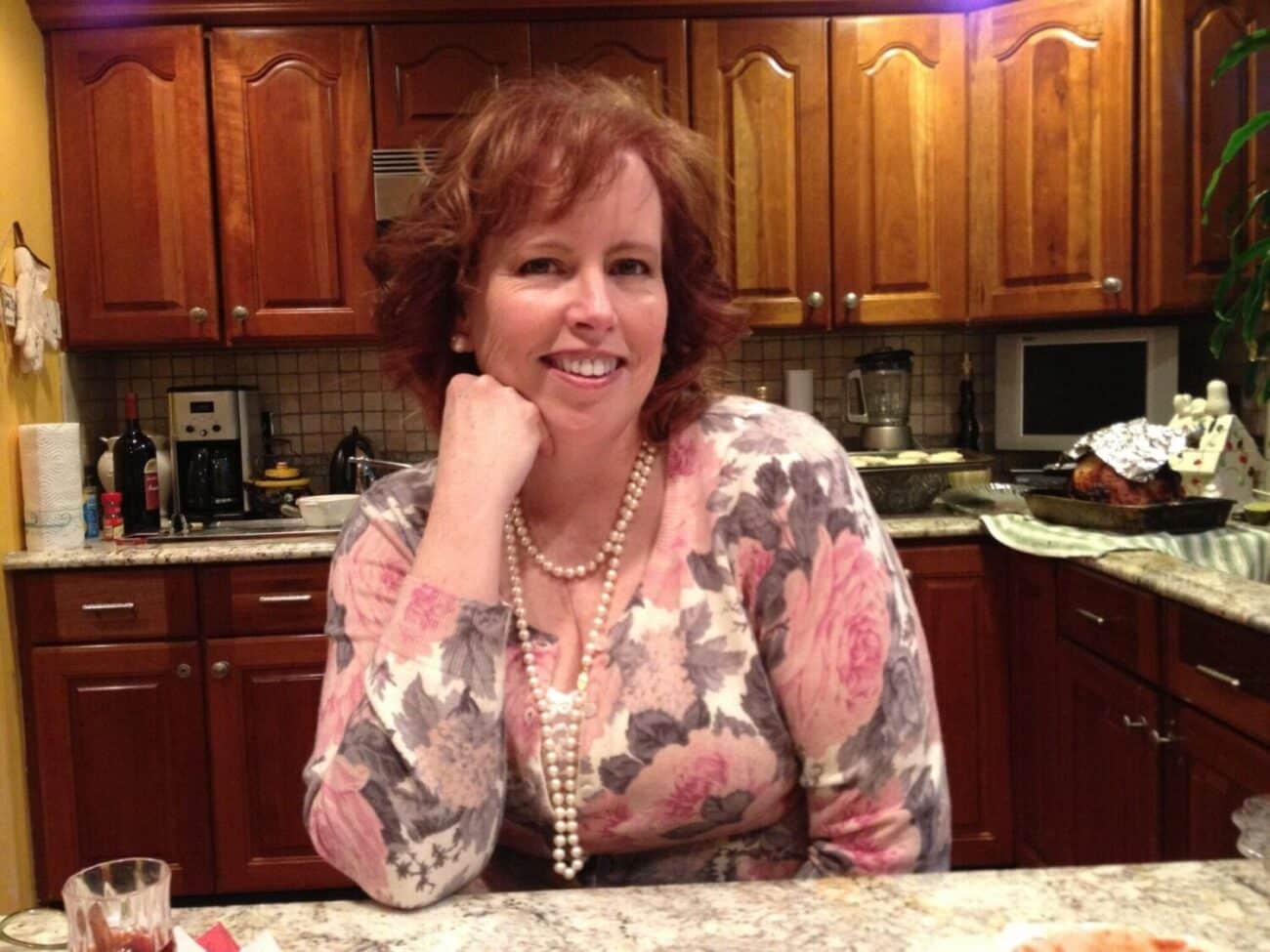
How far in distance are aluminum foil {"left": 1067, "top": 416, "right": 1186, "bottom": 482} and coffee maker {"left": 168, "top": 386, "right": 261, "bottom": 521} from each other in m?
2.07

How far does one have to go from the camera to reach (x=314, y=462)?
3.16 metres

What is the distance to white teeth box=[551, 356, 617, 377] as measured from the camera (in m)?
1.02

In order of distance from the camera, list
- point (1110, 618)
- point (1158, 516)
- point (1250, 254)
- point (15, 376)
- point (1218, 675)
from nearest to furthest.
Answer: point (1218, 675)
point (1250, 254)
point (1110, 618)
point (1158, 516)
point (15, 376)

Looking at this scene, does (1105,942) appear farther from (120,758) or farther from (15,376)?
(15,376)

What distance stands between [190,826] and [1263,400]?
242cm

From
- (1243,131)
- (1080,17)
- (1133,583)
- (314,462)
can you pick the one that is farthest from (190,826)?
(1080,17)

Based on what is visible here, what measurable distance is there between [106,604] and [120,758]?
354mm

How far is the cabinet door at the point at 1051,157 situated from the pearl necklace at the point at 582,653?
1934 mm

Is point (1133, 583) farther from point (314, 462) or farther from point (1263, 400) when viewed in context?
point (314, 462)

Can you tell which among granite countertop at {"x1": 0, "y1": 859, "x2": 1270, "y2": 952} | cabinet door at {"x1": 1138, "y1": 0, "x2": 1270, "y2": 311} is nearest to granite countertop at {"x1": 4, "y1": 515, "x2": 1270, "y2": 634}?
cabinet door at {"x1": 1138, "y1": 0, "x2": 1270, "y2": 311}

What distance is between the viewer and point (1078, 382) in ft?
9.25

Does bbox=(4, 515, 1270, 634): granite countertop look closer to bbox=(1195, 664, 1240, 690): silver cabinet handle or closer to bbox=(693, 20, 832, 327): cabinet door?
bbox=(1195, 664, 1240, 690): silver cabinet handle

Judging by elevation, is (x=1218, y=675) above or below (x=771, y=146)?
below

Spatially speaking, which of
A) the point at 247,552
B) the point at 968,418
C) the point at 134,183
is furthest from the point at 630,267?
the point at 968,418
